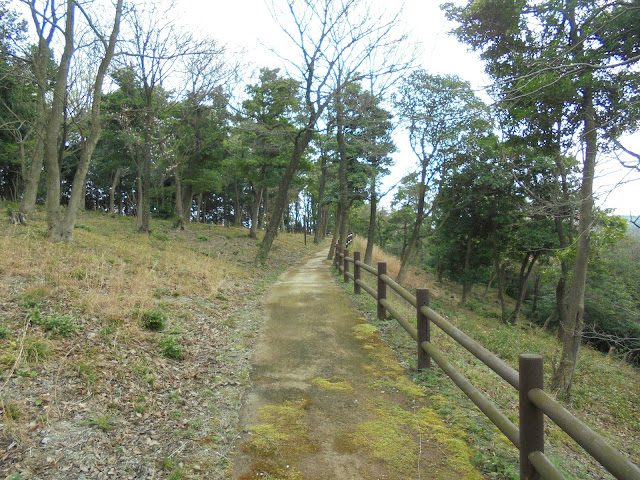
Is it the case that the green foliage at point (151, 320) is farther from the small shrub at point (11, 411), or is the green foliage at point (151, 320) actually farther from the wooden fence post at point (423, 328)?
the wooden fence post at point (423, 328)

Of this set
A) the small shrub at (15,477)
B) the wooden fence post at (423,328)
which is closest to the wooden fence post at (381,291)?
the wooden fence post at (423,328)

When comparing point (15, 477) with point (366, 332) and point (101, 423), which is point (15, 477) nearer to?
point (101, 423)

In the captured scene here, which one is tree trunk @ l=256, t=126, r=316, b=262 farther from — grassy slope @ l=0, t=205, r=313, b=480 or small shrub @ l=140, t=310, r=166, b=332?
small shrub @ l=140, t=310, r=166, b=332

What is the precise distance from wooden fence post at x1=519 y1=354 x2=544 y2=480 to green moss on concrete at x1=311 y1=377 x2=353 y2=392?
228 cm

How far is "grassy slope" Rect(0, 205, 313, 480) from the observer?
3.11 m

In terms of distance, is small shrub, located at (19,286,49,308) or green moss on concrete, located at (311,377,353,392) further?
small shrub, located at (19,286,49,308)

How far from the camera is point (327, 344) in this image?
6.32 meters

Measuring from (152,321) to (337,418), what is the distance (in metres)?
3.49

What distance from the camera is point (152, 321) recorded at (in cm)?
601

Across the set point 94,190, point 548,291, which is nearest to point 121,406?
point 548,291

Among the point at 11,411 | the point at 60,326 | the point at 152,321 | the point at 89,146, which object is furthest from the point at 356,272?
the point at 89,146

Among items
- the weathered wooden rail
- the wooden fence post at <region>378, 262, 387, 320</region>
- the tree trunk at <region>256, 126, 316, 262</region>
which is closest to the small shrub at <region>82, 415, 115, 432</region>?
the weathered wooden rail

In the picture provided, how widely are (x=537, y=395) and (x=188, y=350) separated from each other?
15.2 ft

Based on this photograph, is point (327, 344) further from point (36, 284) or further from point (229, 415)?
point (36, 284)
